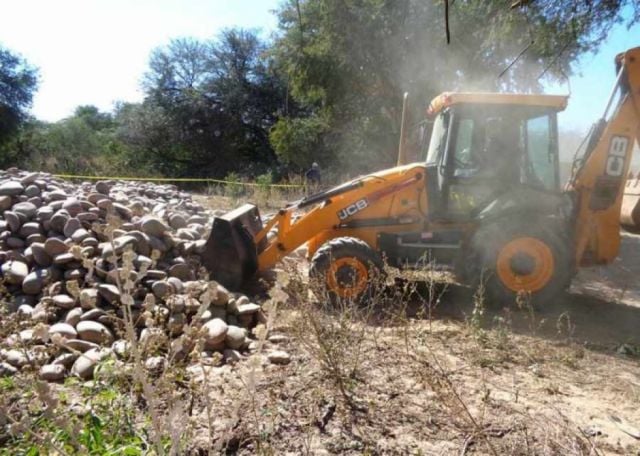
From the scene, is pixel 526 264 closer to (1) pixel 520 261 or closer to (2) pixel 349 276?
(1) pixel 520 261

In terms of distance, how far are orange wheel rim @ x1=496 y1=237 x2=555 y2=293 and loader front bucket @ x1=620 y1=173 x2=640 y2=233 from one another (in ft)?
3.75

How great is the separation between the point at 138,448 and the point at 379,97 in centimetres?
1502

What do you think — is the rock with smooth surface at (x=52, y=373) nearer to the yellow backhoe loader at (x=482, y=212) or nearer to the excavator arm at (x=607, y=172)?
the yellow backhoe loader at (x=482, y=212)

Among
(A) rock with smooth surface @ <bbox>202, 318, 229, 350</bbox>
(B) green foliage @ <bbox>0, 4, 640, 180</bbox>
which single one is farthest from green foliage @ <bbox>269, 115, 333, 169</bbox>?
(A) rock with smooth surface @ <bbox>202, 318, 229, 350</bbox>

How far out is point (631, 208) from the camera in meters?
5.57

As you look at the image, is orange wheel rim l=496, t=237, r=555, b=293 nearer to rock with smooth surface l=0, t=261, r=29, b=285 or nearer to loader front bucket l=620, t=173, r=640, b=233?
loader front bucket l=620, t=173, r=640, b=233

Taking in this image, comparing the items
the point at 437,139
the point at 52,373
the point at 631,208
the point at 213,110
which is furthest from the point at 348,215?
the point at 213,110

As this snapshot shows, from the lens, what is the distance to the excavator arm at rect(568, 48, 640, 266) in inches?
202

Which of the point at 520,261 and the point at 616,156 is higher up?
the point at 616,156

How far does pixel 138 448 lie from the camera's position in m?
2.42

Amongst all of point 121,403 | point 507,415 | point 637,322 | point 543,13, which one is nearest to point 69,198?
point 121,403

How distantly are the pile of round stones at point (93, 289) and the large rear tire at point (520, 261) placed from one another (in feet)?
8.19

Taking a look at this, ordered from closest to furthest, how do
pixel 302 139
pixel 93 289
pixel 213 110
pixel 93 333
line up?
pixel 93 333
pixel 93 289
pixel 302 139
pixel 213 110

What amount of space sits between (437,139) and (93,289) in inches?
162
